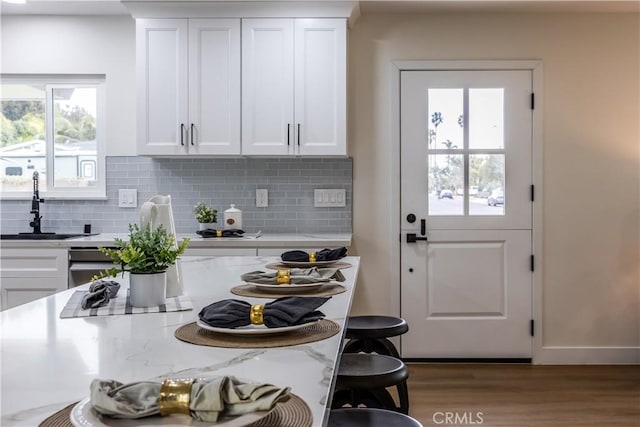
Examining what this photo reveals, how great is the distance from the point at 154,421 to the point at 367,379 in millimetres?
1095

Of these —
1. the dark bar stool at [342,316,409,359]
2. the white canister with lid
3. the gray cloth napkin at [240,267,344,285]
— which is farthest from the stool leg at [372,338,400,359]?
the white canister with lid

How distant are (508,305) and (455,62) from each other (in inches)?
67.3

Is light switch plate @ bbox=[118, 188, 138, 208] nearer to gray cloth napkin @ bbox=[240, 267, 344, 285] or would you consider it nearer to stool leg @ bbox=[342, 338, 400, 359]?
stool leg @ bbox=[342, 338, 400, 359]

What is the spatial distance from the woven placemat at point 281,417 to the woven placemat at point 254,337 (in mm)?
332

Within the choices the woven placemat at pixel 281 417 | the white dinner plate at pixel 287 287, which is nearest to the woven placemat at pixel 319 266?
the white dinner plate at pixel 287 287

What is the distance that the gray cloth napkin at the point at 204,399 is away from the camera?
2.42ft

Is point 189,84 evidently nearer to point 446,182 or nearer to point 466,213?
point 446,182

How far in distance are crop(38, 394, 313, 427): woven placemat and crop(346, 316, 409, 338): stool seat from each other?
1.53 m

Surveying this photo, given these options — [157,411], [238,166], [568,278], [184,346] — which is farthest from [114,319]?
[568,278]

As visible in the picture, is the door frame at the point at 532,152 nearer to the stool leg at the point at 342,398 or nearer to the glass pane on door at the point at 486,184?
the glass pane on door at the point at 486,184

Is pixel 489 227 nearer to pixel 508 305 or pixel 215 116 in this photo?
pixel 508 305

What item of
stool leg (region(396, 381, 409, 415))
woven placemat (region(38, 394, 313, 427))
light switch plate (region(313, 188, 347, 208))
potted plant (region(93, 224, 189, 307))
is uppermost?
light switch plate (region(313, 188, 347, 208))

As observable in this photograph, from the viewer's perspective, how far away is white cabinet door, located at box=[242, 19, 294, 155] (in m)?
3.82

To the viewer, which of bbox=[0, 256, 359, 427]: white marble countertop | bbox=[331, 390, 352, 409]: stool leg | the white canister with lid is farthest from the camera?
the white canister with lid
